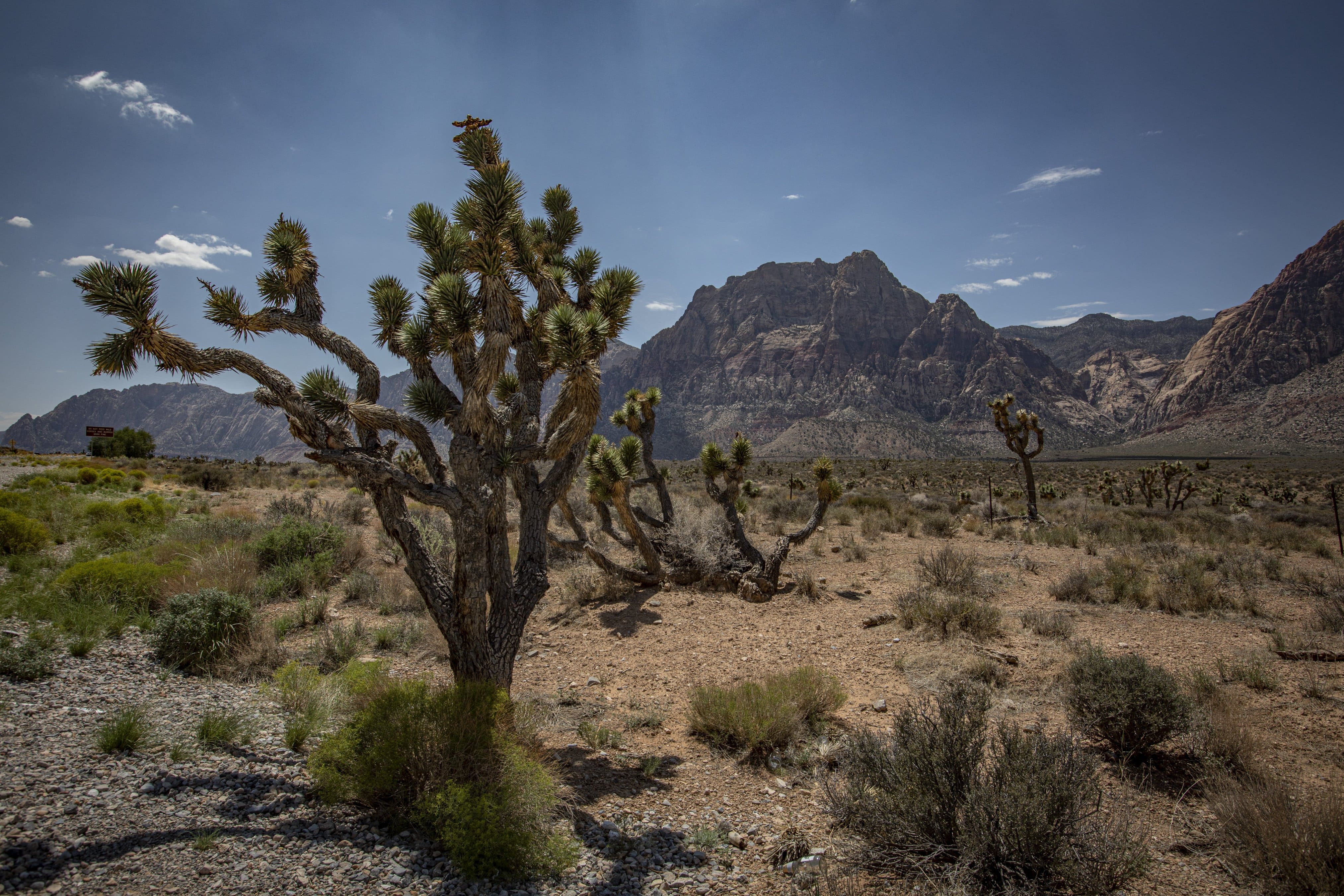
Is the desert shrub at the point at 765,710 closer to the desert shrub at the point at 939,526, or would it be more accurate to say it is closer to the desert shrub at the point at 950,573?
the desert shrub at the point at 950,573

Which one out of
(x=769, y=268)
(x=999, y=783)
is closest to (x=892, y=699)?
(x=999, y=783)

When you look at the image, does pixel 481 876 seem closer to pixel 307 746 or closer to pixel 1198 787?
pixel 307 746

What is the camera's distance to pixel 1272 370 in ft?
294

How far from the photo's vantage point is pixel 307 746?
4.64 m

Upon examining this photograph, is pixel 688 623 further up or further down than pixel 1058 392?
further down

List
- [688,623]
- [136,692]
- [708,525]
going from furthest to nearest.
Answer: [708,525]
[688,623]
[136,692]

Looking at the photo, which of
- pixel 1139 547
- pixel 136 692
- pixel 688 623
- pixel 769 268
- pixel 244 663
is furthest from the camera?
pixel 769 268

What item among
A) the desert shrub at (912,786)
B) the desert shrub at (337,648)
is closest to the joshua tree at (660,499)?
the desert shrub at (337,648)

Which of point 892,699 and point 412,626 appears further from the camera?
point 412,626

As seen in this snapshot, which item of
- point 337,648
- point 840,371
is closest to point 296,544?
point 337,648

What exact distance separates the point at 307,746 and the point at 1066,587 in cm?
1156

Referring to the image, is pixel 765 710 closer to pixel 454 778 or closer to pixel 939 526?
pixel 454 778

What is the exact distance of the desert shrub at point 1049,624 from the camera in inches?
310

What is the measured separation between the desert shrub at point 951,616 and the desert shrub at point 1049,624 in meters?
0.39
